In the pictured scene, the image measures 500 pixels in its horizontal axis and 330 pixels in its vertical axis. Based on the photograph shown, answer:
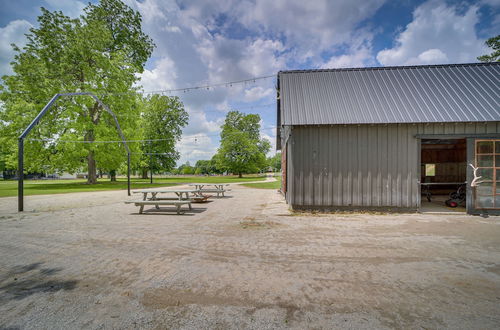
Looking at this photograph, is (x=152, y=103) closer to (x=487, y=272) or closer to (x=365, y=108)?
(x=365, y=108)

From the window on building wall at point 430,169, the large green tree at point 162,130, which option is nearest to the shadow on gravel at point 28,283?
the window on building wall at point 430,169

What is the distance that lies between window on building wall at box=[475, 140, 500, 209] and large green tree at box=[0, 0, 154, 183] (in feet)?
83.9

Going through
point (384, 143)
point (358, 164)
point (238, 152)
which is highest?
point (238, 152)

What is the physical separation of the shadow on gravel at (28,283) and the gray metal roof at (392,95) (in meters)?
7.44

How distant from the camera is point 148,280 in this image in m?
3.42

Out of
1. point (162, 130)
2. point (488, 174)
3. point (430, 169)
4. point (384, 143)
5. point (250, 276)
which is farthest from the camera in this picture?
point (162, 130)

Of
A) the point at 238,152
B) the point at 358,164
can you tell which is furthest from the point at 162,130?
the point at 358,164

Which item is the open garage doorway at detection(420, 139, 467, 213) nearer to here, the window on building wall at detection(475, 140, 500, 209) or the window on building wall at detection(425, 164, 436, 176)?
the window on building wall at detection(425, 164, 436, 176)

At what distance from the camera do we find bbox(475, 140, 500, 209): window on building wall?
8336mm

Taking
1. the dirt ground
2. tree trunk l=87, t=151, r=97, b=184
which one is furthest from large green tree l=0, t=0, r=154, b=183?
the dirt ground

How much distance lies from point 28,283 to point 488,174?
44.1 feet

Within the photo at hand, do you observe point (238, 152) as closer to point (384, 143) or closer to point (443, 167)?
point (443, 167)

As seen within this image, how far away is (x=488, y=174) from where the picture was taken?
8.37 m

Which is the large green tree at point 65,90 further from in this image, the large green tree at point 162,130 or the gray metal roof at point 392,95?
the gray metal roof at point 392,95
